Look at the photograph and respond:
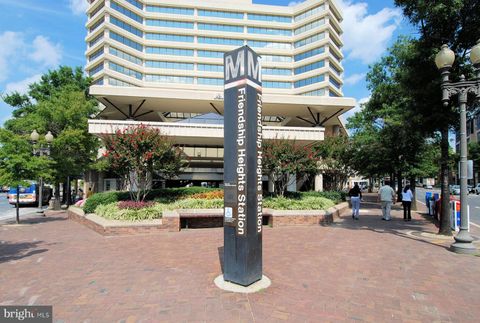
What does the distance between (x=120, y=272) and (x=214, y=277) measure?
1959mm

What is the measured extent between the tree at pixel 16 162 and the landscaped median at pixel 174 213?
2698mm

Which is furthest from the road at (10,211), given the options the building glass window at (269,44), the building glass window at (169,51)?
the building glass window at (269,44)

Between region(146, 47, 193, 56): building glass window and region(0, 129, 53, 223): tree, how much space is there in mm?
53076

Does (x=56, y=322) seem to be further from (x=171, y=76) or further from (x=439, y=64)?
(x=171, y=76)

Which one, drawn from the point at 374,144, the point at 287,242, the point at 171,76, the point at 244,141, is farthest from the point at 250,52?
the point at 171,76

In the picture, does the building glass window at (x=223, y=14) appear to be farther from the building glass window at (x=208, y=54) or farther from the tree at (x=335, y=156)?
the tree at (x=335, y=156)

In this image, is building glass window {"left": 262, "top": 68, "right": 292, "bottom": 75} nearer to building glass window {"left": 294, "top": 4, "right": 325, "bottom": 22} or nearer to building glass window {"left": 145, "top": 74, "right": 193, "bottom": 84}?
building glass window {"left": 294, "top": 4, "right": 325, "bottom": 22}

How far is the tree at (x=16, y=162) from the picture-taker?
12.8 metres

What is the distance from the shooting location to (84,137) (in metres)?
20.4

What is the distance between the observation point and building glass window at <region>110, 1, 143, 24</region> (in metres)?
56.3

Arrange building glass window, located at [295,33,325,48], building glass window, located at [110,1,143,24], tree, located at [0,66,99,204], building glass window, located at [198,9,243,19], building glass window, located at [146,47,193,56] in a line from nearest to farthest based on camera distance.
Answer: tree, located at [0,66,99,204]
building glass window, located at [110,1,143,24]
building glass window, located at [295,33,325,48]
building glass window, located at [146,47,193,56]
building glass window, located at [198,9,243,19]

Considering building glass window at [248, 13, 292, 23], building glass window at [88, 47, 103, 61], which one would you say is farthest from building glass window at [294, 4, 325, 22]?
building glass window at [88, 47, 103, 61]

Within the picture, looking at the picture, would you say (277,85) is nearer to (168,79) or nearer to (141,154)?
(168,79)

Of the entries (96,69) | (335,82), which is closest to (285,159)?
(96,69)
